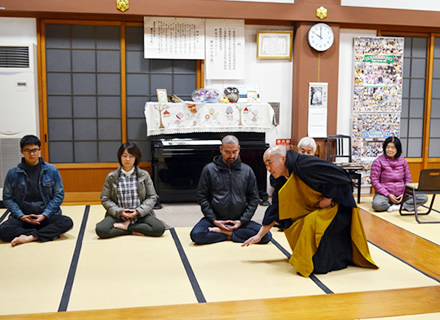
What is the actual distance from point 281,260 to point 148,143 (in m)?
2.89

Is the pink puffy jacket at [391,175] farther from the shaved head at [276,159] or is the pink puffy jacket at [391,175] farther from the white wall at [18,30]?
the white wall at [18,30]

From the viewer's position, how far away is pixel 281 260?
3.62 m

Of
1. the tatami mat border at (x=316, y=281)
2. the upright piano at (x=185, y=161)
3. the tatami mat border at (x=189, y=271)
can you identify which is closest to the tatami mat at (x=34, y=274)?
the tatami mat border at (x=189, y=271)

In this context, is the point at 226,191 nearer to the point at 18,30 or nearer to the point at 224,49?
the point at 224,49

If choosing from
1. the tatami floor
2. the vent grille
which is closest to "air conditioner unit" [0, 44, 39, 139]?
the vent grille

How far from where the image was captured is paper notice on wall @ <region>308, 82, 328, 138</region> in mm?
6062

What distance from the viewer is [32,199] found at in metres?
4.12

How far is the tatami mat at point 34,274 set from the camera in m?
2.80

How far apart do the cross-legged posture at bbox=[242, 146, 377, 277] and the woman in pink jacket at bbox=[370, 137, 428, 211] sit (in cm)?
203

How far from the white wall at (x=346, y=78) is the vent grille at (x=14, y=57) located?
3.76m

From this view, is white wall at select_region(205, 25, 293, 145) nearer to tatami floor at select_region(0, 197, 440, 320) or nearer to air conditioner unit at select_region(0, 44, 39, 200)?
air conditioner unit at select_region(0, 44, 39, 200)

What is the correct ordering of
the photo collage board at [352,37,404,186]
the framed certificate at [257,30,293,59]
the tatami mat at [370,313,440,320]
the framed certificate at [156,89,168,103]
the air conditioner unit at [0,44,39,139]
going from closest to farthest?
the tatami mat at [370,313,440,320] → the air conditioner unit at [0,44,39,139] → the framed certificate at [156,89,168,103] → the framed certificate at [257,30,293,59] → the photo collage board at [352,37,404,186]

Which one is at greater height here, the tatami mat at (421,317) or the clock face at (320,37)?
the clock face at (320,37)

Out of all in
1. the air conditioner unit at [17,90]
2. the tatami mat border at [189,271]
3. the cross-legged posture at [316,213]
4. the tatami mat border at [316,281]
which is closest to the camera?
the tatami mat border at [189,271]
